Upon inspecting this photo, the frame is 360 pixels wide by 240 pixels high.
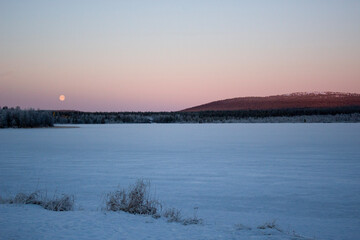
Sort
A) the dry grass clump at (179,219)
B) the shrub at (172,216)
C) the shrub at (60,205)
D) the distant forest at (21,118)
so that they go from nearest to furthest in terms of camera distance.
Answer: the dry grass clump at (179,219)
the shrub at (172,216)
the shrub at (60,205)
the distant forest at (21,118)

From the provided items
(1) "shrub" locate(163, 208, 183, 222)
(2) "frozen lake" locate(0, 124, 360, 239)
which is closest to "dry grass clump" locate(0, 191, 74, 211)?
(2) "frozen lake" locate(0, 124, 360, 239)

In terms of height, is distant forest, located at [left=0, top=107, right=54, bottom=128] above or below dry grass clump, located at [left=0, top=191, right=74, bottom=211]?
above

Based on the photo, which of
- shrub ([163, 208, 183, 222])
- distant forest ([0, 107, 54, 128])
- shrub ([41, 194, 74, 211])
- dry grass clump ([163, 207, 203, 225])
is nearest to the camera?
dry grass clump ([163, 207, 203, 225])

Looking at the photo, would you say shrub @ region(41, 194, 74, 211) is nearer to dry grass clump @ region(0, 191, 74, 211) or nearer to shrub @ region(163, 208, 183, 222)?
dry grass clump @ region(0, 191, 74, 211)

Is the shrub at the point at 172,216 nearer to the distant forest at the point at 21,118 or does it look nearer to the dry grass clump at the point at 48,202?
the dry grass clump at the point at 48,202

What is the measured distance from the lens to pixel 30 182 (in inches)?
292

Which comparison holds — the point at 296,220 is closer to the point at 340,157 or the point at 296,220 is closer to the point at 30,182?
the point at 30,182

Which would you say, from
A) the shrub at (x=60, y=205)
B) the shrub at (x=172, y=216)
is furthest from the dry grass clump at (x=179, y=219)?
the shrub at (x=60, y=205)

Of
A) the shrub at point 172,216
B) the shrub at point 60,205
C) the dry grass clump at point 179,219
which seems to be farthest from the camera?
the shrub at point 60,205

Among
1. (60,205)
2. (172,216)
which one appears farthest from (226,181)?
(60,205)

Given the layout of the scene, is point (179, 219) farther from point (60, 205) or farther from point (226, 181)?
point (226, 181)

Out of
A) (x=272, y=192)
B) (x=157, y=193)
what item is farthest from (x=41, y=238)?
(x=272, y=192)

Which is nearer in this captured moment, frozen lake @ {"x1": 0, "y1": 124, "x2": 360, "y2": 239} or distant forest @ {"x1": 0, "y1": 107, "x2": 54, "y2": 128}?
frozen lake @ {"x1": 0, "y1": 124, "x2": 360, "y2": 239}

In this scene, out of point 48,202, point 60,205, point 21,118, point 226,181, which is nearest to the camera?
point 60,205
